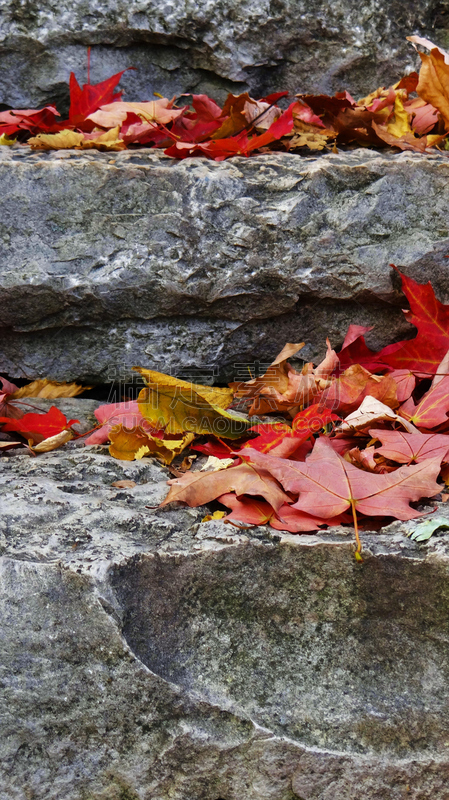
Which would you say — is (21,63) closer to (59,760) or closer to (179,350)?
(179,350)

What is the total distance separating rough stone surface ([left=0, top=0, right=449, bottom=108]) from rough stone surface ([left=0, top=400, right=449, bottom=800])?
59.3 inches

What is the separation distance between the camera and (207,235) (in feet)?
5.24

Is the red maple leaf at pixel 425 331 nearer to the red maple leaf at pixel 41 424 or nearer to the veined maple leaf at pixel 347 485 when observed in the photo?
the veined maple leaf at pixel 347 485

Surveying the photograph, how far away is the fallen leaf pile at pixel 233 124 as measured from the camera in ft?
5.63

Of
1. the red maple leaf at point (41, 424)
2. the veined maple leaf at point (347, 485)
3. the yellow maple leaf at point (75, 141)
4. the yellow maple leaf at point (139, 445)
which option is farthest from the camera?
the yellow maple leaf at point (75, 141)

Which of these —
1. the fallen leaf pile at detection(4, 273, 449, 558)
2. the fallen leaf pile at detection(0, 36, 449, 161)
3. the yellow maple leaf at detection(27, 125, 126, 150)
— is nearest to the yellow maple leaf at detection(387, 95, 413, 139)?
the fallen leaf pile at detection(0, 36, 449, 161)

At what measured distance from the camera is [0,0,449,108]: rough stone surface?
1863 mm

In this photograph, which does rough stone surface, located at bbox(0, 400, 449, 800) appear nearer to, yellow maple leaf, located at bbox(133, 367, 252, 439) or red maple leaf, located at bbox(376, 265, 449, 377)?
yellow maple leaf, located at bbox(133, 367, 252, 439)

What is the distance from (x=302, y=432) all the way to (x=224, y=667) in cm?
47

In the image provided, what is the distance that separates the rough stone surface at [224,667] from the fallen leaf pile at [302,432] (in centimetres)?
7

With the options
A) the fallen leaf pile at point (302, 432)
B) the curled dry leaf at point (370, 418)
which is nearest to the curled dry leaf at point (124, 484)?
the fallen leaf pile at point (302, 432)

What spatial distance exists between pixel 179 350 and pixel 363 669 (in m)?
0.94

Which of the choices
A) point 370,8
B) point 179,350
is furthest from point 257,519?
point 370,8

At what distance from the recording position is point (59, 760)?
3.15 ft
